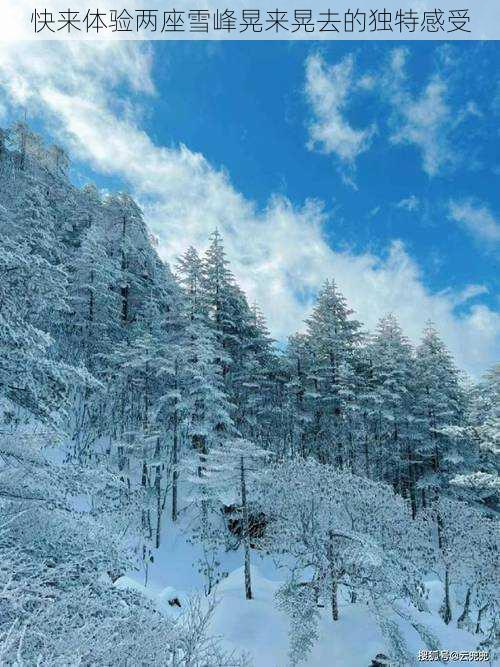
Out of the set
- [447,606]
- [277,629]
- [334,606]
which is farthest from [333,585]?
[447,606]

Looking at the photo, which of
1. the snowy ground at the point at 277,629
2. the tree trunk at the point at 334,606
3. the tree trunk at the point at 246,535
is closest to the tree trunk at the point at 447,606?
the snowy ground at the point at 277,629

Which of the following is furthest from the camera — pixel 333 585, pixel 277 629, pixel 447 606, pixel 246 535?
pixel 447 606

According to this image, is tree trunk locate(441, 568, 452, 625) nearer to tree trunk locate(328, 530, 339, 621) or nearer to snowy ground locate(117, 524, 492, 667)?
snowy ground locate(117, 524, 492, 667)

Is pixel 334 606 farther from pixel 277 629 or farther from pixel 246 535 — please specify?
pixel 246 535

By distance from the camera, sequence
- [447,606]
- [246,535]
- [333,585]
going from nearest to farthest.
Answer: [333,585] → [246,535] → [447,606]

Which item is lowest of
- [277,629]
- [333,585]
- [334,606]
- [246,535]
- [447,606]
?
[447,606]

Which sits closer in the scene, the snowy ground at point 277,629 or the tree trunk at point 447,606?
the snowy ground at point 277,629

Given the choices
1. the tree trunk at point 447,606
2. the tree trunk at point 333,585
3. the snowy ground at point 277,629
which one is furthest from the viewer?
the tree trunk at point 447,606

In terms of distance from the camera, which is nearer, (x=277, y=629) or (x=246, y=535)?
(x=277, y=629)

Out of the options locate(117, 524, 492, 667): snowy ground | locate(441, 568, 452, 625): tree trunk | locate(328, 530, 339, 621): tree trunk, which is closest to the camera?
locate(117, 524, 492, 667): snowy ground

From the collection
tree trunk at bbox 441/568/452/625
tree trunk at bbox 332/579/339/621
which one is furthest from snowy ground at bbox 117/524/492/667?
tree trunk at bbox 441/568/452/625

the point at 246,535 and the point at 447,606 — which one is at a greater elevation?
the point at 246,535

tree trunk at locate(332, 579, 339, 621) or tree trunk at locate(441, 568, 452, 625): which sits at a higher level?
tree trunk at locate(332, 579, 339, 621)

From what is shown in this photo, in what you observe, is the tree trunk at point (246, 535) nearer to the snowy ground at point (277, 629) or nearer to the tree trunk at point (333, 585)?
the snowy ground at point (277, 629)
